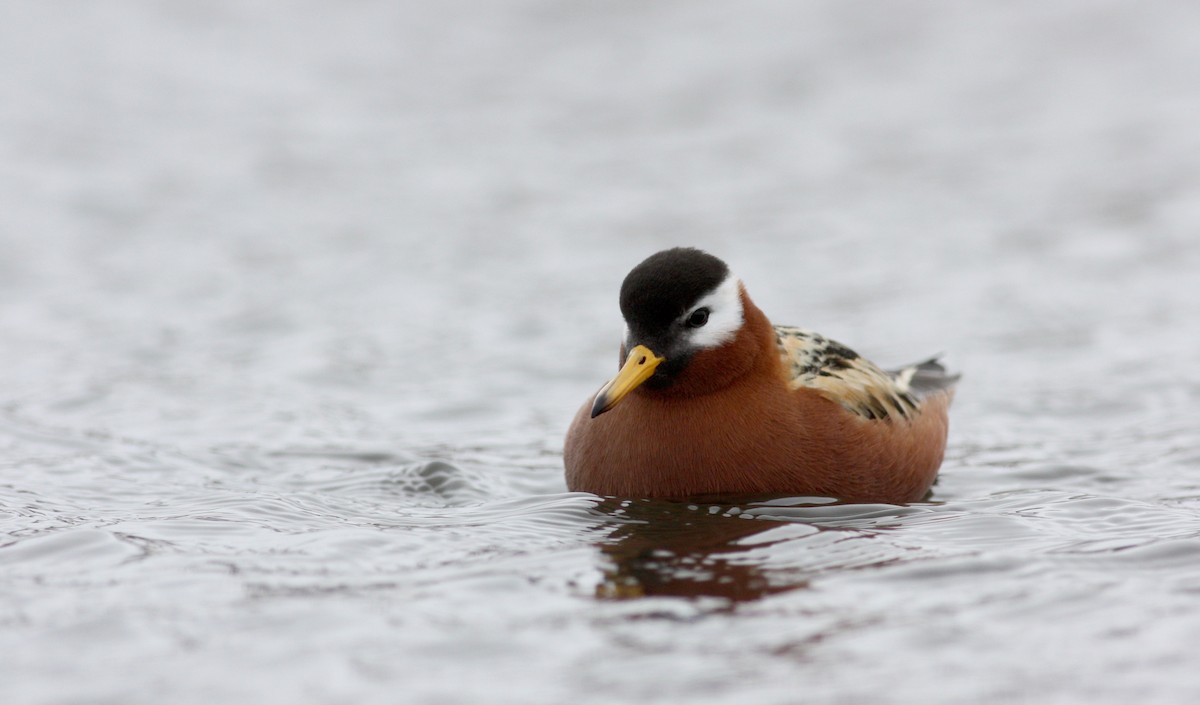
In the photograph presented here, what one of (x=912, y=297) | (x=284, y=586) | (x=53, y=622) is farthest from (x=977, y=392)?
(x=53, y=622)

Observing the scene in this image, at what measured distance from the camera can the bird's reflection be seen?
6320 mm

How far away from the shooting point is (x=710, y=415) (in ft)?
25.7

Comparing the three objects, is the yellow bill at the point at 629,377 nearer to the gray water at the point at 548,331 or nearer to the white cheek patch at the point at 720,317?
the white cheek patch at the point at 720,317

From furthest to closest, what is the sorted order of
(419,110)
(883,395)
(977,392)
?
1. (419,110)
2. (977,392)
3. (883,395)

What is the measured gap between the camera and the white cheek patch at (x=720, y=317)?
776cm

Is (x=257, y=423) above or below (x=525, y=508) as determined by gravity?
above

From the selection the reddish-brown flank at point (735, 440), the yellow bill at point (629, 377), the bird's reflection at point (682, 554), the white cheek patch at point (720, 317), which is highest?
the white cheek patch at point (720, 317)

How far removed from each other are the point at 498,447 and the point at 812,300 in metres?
4.56

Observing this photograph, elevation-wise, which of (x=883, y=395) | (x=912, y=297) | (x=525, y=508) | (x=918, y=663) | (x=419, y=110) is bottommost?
(x=918, y=663)

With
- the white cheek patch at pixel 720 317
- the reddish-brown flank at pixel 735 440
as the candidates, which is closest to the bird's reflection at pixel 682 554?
the reddish-brown flank at pixel 735 440

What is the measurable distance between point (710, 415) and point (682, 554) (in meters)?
1.17

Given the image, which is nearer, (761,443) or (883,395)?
(761,443)

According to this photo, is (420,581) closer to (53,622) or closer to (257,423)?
(53,622)

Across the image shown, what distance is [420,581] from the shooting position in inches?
250
